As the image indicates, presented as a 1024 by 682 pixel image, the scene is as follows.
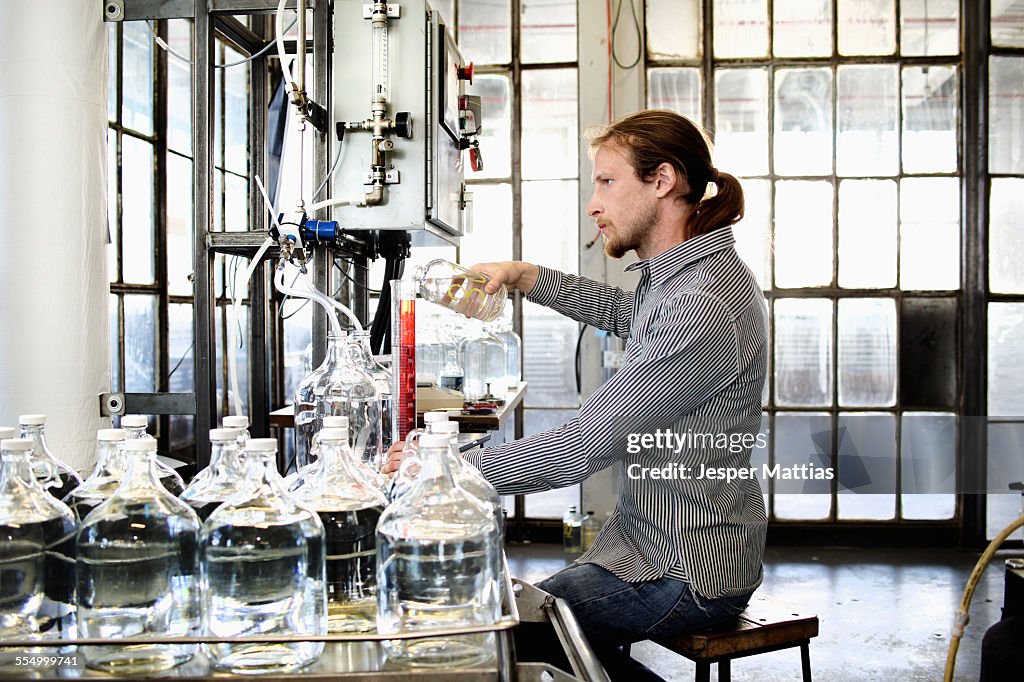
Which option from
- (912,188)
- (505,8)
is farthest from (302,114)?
(912,188)

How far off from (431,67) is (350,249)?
47 cm

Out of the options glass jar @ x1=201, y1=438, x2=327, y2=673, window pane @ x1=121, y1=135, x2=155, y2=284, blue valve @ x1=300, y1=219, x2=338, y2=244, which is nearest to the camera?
glass jar @ x1=201, y1=438, x2=327, y2=673

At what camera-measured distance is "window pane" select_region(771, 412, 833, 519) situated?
404 cm

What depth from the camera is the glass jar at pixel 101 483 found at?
3.25ft

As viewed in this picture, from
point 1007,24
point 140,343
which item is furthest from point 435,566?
point 1007,24

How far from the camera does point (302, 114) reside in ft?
6.18

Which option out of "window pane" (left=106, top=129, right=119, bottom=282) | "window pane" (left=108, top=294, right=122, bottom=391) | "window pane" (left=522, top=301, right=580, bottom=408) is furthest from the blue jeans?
"window pane" (left=522, top=301, right=580, bottom=408)

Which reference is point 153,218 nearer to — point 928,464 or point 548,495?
point 548,495

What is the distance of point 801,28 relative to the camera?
13.0ft

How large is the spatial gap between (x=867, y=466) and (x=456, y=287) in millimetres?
2750

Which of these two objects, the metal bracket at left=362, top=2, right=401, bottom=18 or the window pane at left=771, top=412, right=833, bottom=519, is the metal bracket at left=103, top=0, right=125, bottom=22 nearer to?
the metal bracket at left=362, top=2, right=401, bottom=18

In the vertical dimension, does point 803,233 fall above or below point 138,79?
below

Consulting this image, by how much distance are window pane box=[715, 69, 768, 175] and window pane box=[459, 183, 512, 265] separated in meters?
0.99

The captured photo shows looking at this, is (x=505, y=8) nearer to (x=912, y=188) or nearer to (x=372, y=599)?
(x=912, y=188)
